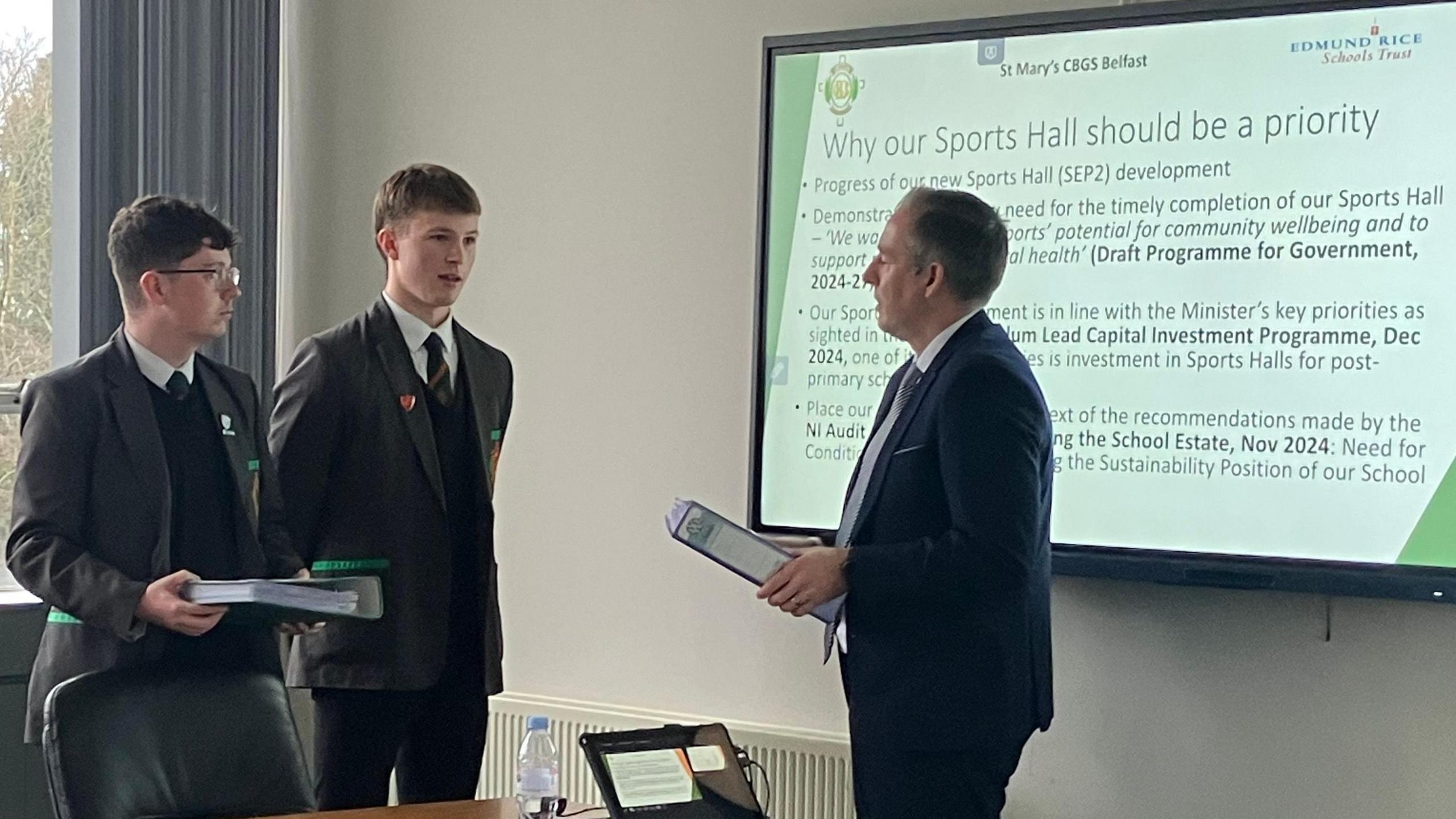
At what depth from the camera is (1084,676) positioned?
10.7ft

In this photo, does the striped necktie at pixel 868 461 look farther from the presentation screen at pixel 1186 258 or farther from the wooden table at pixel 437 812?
the presentation screen at pixel 1186 258

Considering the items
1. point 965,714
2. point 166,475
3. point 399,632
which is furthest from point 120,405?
point 965,714

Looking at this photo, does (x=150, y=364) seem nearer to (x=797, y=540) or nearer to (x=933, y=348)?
(x=933, y=348)

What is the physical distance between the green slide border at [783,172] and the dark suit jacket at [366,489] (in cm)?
101

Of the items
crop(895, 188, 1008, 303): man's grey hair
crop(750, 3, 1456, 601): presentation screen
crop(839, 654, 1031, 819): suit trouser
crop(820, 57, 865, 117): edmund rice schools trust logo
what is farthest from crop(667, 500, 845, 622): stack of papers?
crop(820, 57, 865, 117): edmund rice schools trust logo

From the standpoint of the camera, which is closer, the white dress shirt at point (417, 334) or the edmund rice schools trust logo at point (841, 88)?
the white dress shirt at point (417, 334)

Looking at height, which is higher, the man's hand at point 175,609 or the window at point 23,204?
the window at point 23,204

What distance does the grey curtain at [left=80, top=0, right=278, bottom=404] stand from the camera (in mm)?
3873

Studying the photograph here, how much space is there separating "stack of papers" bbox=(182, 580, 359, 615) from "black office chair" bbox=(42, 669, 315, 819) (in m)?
0.12

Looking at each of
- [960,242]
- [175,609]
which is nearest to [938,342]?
[960,242]

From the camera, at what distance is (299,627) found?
262cm

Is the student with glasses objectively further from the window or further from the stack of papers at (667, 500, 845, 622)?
the window

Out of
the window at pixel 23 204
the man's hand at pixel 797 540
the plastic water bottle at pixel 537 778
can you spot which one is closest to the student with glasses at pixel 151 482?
the plastic water bottle at pixel 537 778

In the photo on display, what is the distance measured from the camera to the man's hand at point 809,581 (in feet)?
7.95
